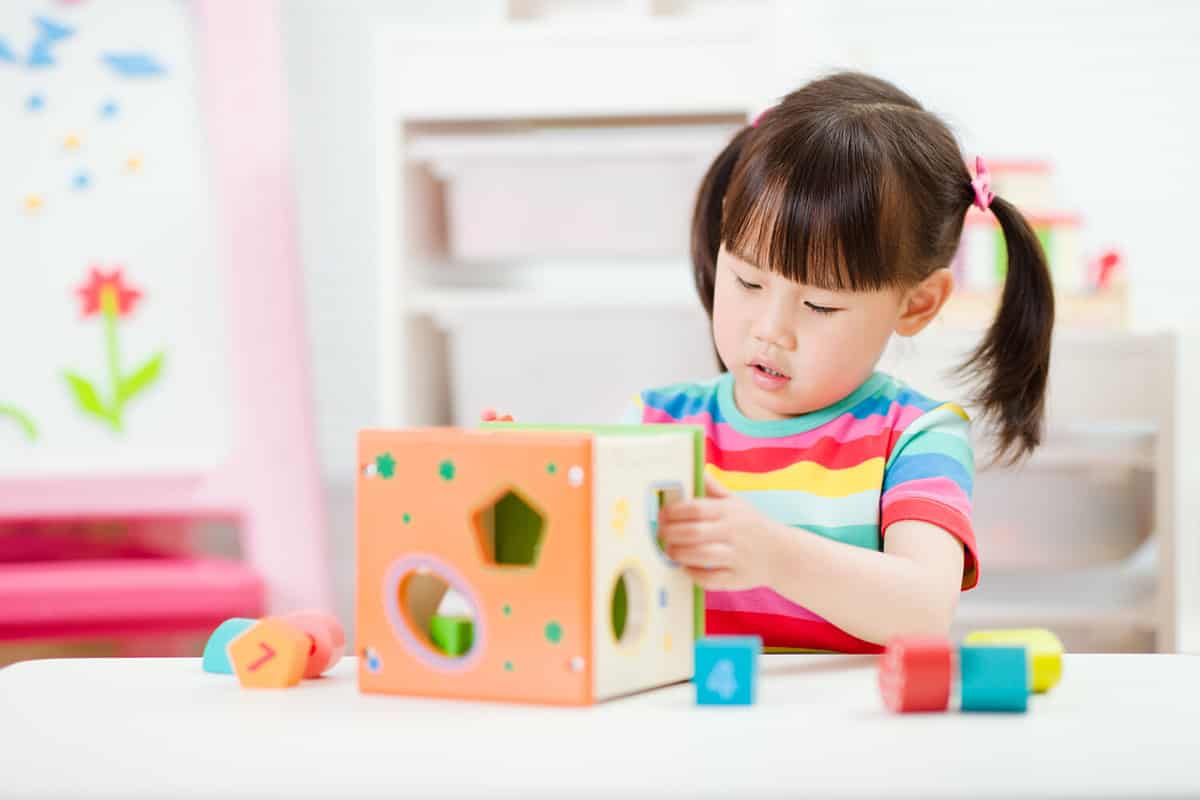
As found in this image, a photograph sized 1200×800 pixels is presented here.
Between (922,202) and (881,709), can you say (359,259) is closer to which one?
(922,202)

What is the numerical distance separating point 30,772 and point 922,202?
0.64 meters

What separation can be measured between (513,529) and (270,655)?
13cm

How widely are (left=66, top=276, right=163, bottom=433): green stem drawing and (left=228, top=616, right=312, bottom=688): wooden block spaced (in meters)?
1.21

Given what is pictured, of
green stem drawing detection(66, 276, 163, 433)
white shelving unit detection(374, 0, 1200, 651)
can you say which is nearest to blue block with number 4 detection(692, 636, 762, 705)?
white shelving unit detection(374, 0, 1200, 651)

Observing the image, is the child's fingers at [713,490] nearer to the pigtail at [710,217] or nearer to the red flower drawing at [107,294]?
the pigtail at [710,217]

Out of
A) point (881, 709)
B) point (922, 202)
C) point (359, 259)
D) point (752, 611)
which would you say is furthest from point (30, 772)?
point (359, 259)

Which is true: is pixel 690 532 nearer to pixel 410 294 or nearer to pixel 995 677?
pixel 995 677

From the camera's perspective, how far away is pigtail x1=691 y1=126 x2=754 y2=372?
3.32ft

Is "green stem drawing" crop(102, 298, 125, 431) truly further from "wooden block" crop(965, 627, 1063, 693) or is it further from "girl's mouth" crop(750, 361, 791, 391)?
"wooden block" crop(965, 627, 1063, 693)

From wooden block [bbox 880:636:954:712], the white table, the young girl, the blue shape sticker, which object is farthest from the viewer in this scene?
the blue shape sticker

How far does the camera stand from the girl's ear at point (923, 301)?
3.09 feet

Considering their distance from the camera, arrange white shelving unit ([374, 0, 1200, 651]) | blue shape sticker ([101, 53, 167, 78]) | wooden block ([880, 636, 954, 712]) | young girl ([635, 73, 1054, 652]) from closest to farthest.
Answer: wooden block ([880, 636, 954, 712])
young girl ([635, 73, 1054, 652])
white shelving unit ([374, 0, 1200, 651])
blue shape sticker ([101, 53, 167, 78])

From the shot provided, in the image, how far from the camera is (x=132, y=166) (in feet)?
6.01

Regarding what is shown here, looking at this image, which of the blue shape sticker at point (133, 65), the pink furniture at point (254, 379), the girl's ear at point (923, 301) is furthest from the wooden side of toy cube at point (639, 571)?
the blue shape sticker at point (133, 65)
